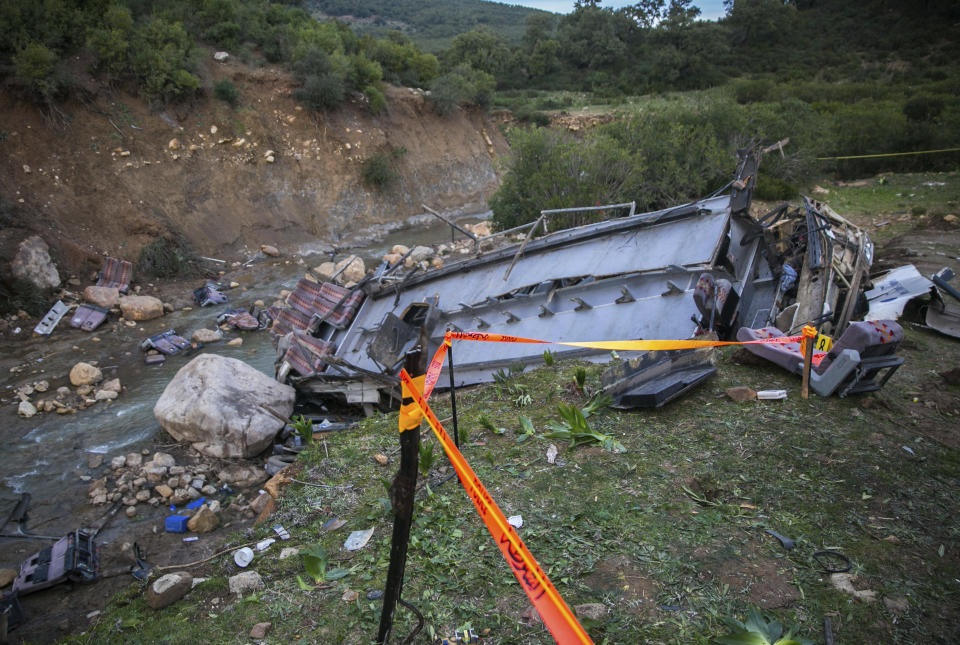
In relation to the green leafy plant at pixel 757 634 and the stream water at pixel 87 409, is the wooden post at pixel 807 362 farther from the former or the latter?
the stream water at pixel 87 409

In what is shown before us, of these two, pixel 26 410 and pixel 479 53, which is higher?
pixel 479 53

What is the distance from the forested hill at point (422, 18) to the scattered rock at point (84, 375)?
57.8 m

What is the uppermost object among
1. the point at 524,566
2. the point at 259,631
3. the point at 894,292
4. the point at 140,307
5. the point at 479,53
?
the point at 479,53

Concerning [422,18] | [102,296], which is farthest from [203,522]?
[422,18]

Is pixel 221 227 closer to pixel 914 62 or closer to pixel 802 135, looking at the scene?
pixel 802 135

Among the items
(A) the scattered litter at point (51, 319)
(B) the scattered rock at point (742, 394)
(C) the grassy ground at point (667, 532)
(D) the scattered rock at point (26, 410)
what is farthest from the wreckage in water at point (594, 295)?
(A) the scattered litter at point (51, 319)

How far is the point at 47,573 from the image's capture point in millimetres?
4742

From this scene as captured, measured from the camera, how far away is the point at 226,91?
18594 millimetres

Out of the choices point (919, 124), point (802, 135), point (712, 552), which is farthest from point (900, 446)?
point (919, 124)

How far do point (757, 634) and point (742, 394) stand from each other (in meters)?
2.78

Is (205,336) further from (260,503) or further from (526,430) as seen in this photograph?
(526,430)

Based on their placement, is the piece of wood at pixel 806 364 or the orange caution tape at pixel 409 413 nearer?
the orange caution tape at pixel 409 413

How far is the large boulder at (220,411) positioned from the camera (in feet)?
22.1

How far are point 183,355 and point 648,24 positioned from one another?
54665 millimetres
